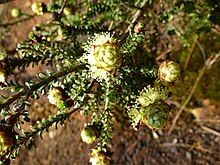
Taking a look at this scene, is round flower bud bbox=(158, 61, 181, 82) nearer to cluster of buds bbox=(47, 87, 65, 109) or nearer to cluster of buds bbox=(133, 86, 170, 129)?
cluster of buds bbox=(133, 86, 170, 129)

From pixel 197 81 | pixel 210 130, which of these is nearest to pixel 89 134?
pixel 197 81

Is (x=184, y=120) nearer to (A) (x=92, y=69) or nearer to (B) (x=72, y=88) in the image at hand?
(B) (x=72, y=88)

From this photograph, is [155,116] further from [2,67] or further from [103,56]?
[2,67]

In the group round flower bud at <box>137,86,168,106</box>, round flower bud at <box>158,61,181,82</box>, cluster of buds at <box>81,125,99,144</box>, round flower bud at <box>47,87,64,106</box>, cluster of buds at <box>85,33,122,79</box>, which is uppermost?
cluster of buds at <box>85,33,122,79</box>

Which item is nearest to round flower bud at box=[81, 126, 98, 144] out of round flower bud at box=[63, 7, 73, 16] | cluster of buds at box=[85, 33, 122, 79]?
cluster of buds at box=[85, 33, 122, 79]

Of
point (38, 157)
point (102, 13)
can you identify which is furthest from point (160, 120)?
point (38, 157)
